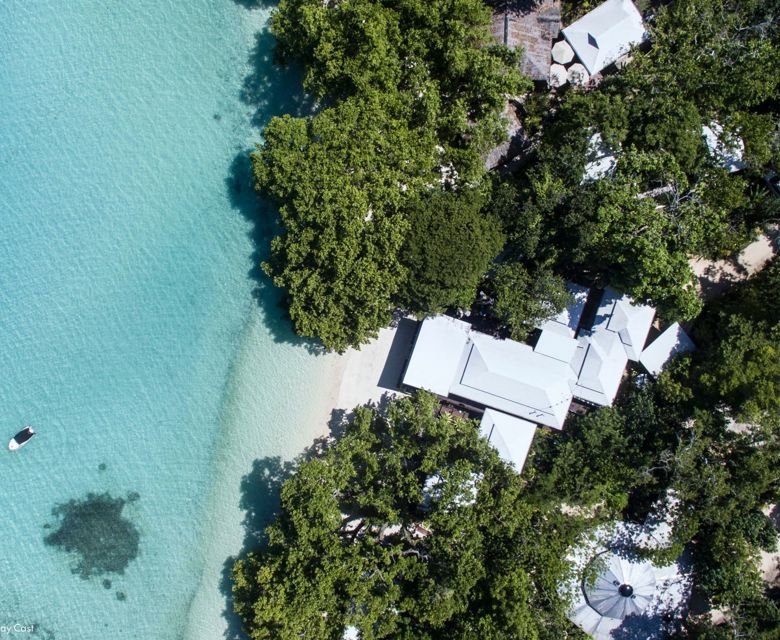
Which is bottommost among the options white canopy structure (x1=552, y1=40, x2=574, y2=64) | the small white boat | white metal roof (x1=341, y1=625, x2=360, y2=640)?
white metal roof (x1=341, y1=625, x2=360, y2=640)

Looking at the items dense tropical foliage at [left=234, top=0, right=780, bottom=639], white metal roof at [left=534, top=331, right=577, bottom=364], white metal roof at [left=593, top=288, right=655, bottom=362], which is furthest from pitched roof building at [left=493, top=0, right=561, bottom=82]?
white metal roof at [left=534, top=331, right=577, bottom=364]

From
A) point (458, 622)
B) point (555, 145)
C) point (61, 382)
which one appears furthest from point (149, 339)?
point (555, 145)

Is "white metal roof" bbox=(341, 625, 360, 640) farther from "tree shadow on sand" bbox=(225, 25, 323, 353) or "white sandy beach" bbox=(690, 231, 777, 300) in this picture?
"white sandy beach" bbox=(690, 231, 777, 300)

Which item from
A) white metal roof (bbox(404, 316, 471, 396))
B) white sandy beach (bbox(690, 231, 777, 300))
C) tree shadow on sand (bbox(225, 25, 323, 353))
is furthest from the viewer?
white sandy beach (bbox(690, 231, 777, 300))

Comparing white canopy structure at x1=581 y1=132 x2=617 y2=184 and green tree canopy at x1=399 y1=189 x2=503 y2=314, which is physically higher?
white canopy structure at x1=581 y1=132 x2=617 y2=184

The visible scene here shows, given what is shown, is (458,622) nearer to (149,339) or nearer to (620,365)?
(620,365)

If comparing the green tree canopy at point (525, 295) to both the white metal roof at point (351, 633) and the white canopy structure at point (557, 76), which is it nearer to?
Result: the white canopy structure at point (557, 76)

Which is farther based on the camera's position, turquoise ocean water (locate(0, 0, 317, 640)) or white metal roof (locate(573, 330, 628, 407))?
turquoise ocean water (locate(0, 0, 317, 640))
